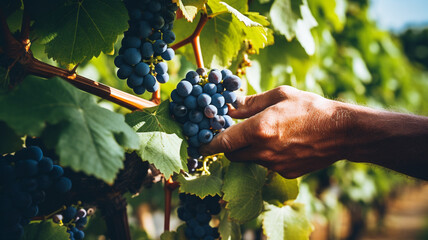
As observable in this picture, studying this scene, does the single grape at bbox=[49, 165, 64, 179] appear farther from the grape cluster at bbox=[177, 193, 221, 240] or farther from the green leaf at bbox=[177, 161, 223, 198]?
the grape cluster at bbox=[177, 193, 221, 240]

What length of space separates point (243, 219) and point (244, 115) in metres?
0.43

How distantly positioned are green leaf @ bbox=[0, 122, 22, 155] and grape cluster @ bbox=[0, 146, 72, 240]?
3cm

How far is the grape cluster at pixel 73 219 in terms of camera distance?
44.7 inches

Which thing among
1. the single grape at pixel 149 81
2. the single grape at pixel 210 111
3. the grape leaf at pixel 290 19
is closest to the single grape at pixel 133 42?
the single grape at pixel 149 81

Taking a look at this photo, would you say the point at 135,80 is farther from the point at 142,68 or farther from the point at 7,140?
the point at 7,140

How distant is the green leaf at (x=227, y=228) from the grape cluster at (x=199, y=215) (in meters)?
0.04

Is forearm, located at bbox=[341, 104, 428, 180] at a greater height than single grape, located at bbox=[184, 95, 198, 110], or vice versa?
single grape, located at bbox=[184, 95, 198, 110]

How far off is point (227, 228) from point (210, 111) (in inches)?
22.6

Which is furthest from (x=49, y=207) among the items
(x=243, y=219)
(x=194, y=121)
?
(x=243, y=219)

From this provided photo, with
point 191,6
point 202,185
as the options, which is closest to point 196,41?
point 191,6

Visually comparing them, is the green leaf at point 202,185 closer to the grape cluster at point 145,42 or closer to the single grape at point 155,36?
the grape cluster at point 145,42

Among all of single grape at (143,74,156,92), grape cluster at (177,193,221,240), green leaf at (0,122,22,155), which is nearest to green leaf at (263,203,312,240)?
grape cluster at (177,193,221,240)

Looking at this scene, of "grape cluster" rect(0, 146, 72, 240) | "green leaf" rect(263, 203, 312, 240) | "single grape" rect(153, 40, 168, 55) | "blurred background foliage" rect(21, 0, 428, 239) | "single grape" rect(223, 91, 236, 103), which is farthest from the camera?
"blurred background foliage" rect(21, 0, 428, 239)

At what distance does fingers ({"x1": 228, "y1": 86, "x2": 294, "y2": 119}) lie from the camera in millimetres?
1303
